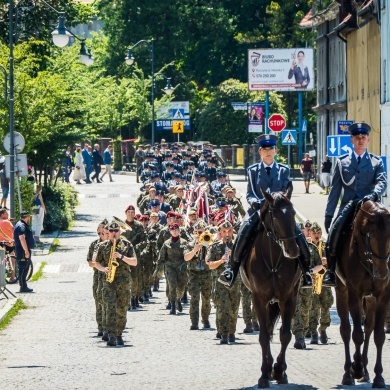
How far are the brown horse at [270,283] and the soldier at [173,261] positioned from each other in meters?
10.5

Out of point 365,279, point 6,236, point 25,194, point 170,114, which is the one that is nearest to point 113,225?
point 365,279

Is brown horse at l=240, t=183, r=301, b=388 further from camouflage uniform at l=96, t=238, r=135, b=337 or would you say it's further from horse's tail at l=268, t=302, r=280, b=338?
camouflage uniform at l=96, t=238, r=135, b=337

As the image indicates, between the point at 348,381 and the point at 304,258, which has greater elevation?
the point at 304,258

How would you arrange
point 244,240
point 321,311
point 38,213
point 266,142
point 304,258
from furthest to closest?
point 38,213, point 321,311, point 266,142, point 244,240, point 304,258

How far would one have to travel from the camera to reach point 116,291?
22.0 meters

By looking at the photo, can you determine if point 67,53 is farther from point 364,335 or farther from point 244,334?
point 364,335

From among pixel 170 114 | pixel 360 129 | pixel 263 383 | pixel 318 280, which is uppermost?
pixel 360 129

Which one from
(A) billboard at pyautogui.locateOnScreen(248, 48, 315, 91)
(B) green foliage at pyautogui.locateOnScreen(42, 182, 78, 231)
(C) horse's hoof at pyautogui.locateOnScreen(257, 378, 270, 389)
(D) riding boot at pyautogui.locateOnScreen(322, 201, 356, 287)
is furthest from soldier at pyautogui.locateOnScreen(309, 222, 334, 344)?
(A) billboard at pyautogui.locateOnScreen(248, 48, 315, 91)

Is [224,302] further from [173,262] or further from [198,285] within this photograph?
[173,262]

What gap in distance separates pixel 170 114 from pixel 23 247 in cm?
6223

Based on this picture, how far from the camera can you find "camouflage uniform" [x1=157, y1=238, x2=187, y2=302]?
27.2 metres

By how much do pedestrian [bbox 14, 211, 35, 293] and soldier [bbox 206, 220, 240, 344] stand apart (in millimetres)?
10196

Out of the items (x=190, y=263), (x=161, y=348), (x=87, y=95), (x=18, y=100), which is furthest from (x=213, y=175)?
(x=161, y=348)

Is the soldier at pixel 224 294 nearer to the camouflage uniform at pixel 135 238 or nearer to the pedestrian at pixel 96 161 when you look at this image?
the camouflage uniform at pixel 135 238
